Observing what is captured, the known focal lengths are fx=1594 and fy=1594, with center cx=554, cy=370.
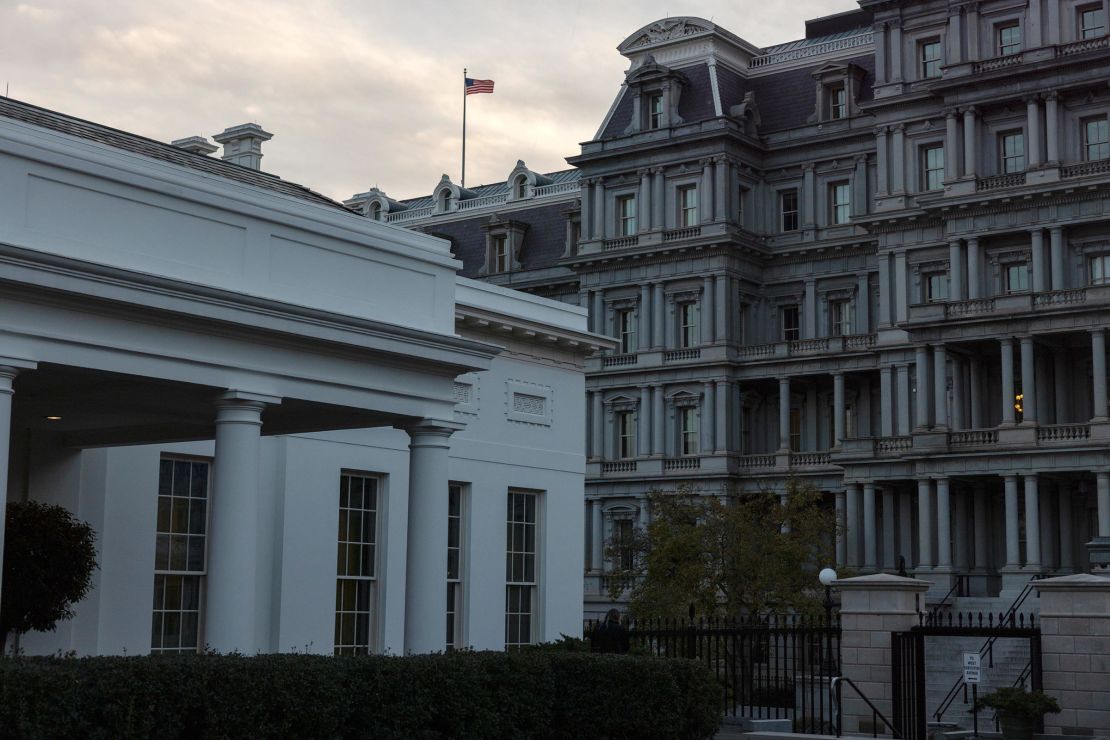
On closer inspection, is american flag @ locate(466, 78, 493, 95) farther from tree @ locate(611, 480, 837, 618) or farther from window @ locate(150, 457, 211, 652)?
window @ locate(150, 457, 211, 652)

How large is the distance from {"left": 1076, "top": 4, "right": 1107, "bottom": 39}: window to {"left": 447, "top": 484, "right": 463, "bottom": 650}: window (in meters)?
34.3

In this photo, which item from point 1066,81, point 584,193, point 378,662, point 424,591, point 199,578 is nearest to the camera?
point 378,662

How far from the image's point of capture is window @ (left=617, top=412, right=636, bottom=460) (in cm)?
6688

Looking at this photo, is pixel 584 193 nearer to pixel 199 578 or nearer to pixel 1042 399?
pixel 1042 399

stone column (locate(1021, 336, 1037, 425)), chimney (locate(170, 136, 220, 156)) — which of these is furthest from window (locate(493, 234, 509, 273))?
chimney (locate(170, 136, 220, 156))

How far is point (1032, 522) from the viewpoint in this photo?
171ft

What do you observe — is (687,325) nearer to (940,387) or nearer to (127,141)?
(940,387)

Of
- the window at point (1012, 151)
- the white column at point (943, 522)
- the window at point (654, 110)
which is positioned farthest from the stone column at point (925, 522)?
the window at point (654, 110)

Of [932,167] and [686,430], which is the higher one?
[932,167]

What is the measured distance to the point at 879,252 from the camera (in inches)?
2338

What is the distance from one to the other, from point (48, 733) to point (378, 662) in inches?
164

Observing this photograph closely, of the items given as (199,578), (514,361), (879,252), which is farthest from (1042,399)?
(199,578)

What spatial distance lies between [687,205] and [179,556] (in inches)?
1683

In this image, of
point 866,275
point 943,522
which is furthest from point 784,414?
point 943,522
